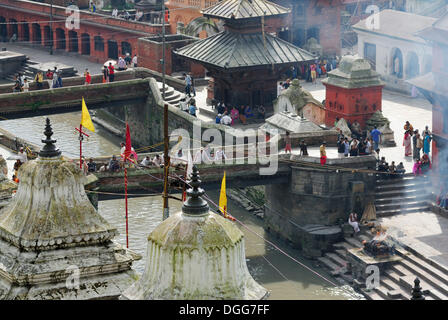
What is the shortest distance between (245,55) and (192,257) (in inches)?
1686

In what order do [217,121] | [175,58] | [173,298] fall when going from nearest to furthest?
[173,298]
[217,121]
[175,58]

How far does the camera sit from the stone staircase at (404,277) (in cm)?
4119

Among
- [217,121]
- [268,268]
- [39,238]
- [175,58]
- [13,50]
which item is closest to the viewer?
[39,238]

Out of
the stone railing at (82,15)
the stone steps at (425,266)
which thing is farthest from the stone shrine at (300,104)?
the stone railing at (82,15)

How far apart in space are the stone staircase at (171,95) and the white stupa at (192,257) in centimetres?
4773

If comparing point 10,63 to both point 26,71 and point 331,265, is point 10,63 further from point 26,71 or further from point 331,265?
point 331,265

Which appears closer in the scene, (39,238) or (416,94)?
(39,238)

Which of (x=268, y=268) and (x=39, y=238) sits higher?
(x=39, y=238)

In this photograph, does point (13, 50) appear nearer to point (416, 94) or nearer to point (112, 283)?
point (416, 94)

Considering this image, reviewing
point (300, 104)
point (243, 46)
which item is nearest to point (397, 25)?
point (243, 46)

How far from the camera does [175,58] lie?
70250mm

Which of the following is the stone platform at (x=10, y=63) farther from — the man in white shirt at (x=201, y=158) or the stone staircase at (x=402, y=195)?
the stone staircase at (x=402, y=195)

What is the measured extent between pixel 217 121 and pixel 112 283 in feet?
125

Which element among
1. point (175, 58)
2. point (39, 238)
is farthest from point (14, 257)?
point (175, 58)
